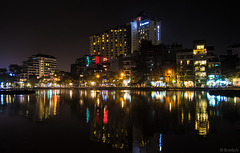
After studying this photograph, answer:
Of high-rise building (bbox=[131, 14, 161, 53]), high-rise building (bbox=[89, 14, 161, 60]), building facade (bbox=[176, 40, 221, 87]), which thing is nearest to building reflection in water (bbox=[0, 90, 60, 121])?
building facade (bbox=[176, 40, 221, 87])

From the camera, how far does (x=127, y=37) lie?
547 feet

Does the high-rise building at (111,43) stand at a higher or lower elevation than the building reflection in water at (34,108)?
higher

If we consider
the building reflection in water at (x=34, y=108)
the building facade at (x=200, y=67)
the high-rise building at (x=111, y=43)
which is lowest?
the building reflection in water at (x=34, y=108)

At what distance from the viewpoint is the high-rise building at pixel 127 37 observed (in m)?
156

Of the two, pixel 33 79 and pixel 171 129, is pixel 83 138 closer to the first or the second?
pixel 171 129

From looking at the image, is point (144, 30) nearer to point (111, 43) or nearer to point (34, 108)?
point (111, 43)

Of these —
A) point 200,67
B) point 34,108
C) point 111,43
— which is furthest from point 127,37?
point 34,108

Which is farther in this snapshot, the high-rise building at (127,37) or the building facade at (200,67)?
the high-rise building at (127,37)

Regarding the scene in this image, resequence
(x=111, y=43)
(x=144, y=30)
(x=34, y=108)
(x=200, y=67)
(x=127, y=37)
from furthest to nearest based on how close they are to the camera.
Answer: (x=111, y=43) < (x=127, y=37) < (x=144, y=30) < (x=200, y=67) < (x=34, y=108)

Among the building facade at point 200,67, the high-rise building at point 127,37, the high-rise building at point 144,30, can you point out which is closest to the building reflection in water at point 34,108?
the building facade at point 200,67

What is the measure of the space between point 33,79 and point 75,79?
1432 inches

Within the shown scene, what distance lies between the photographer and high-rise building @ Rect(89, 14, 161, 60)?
511ft

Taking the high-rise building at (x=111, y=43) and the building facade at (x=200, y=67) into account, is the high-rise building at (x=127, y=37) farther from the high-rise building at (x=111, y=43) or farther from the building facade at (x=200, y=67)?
the building facade at (x=200, y=67)

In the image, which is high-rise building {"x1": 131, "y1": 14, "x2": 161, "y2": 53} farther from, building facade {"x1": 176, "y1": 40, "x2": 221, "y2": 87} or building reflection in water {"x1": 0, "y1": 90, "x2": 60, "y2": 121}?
building reflection in water {"x1": 0, "y1": 90, "x2": 60, "y2": 121}
